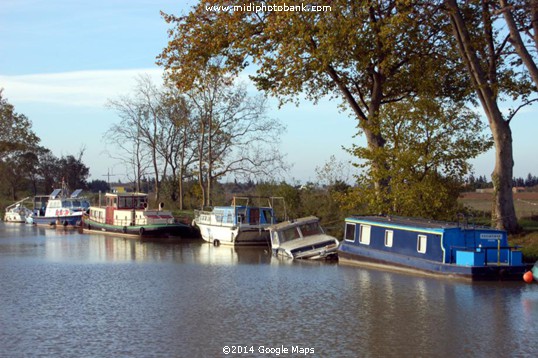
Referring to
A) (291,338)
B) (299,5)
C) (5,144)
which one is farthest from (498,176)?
(5,144)

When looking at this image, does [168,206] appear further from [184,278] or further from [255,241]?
[184,278]

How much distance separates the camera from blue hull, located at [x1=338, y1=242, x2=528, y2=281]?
1039 inches

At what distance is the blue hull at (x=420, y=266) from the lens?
26391 mm

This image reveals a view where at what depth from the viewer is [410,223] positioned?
99.3ft

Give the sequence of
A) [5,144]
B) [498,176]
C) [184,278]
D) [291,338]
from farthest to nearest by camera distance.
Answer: [5,144] < [498,176] < [184,278] < [291,338]

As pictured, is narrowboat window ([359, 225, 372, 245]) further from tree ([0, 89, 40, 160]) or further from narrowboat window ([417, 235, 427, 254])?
tree ([0, 89, 40, 160])

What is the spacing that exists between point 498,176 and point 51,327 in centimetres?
2084

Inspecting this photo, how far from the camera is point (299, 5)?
111ft

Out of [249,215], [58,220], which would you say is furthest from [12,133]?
[249,215]

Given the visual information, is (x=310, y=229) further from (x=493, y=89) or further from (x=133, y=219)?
(x=133, y=219)

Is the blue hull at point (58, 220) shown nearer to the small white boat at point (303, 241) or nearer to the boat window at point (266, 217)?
the boat window at point (266, 217)

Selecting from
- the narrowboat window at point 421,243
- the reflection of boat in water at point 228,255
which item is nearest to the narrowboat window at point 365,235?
the narrowboat window at point 421,243

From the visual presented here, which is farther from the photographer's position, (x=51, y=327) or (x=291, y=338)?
(x=51, y=327)

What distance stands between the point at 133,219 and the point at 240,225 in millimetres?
13783
